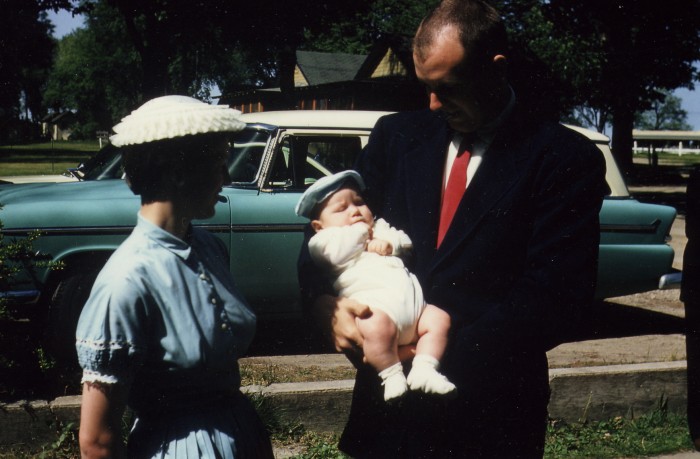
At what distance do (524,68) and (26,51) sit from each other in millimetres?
37632

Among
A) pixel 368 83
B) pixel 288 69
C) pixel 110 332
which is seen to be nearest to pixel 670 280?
pixel 110 332

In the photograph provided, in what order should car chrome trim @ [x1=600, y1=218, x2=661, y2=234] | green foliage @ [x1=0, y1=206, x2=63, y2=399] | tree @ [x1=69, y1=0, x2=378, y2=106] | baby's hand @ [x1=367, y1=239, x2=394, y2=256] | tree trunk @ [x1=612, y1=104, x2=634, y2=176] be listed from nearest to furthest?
baby's hand @ [x1=367, y1=239, x2=394, y2=256]
green foliage @ [x1=0, y1=206, x2=63, y2=399]
car chrome trim @ [x1=600, y1=218, x2=661, y2=234]
tree @ [x1=69, y1=0, x2=378, y2=106]
tree trunk @ [x1=612, y1=104, x2=634, y2=176]

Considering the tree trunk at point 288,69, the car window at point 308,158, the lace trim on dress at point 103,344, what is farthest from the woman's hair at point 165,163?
the tree trunk at point 288,69

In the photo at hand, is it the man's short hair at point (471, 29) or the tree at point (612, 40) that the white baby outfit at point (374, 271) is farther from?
the tree at point (612, 40)

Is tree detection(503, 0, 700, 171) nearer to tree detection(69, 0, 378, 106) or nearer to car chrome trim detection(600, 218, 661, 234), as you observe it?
tree detection(69, 0, 378, 106)

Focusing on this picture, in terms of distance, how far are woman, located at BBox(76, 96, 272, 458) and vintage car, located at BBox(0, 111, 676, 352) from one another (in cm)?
339

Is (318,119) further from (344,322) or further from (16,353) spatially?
(344,322)

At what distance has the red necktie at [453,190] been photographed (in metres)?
2.21

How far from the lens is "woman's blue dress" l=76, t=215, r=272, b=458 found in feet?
5.76

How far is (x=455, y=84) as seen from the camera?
2.12 meters

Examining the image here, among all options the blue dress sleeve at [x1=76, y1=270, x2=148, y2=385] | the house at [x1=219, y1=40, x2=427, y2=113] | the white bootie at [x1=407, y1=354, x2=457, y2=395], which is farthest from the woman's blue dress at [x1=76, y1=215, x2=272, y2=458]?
the house at [x1=219, y1=40, x2=427, y2=113]

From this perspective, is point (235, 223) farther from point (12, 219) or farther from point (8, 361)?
point (8, 361)

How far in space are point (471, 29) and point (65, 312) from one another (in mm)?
4249

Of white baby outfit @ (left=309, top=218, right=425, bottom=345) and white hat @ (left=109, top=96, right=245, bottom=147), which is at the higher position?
white hat @ (left=109, top=96, right=245, bottom=147)
